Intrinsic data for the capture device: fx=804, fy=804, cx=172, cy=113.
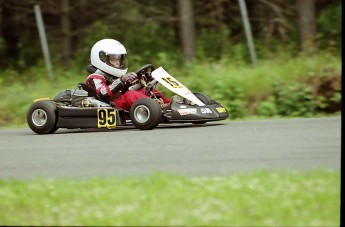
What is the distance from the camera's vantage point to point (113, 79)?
30.8ft

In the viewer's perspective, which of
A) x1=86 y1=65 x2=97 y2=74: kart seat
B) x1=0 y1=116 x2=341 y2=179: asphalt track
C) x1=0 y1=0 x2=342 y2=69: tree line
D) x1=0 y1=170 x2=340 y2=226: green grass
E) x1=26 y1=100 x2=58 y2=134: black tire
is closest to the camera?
x1=0 y1=170 x2=340 y2=226: green grass

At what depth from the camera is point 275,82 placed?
10.7m

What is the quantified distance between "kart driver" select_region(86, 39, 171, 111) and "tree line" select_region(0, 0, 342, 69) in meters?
5.88

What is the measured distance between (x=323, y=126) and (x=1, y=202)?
13.3ft

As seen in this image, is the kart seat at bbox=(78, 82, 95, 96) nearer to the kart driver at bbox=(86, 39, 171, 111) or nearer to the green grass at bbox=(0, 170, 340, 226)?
the kart driver at bbox=(86, 39, 171, 111)

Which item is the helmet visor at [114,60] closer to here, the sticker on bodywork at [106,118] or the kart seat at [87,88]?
the kart seat at [87,88]

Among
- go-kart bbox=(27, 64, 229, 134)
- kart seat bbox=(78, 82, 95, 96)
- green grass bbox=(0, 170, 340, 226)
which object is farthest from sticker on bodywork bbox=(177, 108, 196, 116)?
green grass bbox=(0, 170, 340, 226)

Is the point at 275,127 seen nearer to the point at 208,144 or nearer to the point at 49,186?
the point at 208,144

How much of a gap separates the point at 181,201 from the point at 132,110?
3.75m

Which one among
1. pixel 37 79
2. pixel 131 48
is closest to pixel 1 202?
pixel 37 79

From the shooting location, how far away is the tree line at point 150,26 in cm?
1602

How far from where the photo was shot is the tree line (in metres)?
16.0

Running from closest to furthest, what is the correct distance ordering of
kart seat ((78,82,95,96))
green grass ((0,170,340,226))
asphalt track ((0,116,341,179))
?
green grass ((0,170,340,226)) → asphalt track ((0,116,341,179)) → kart seat ((78,82,95,96))

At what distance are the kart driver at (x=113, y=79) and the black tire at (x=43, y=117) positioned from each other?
54 centimetres
